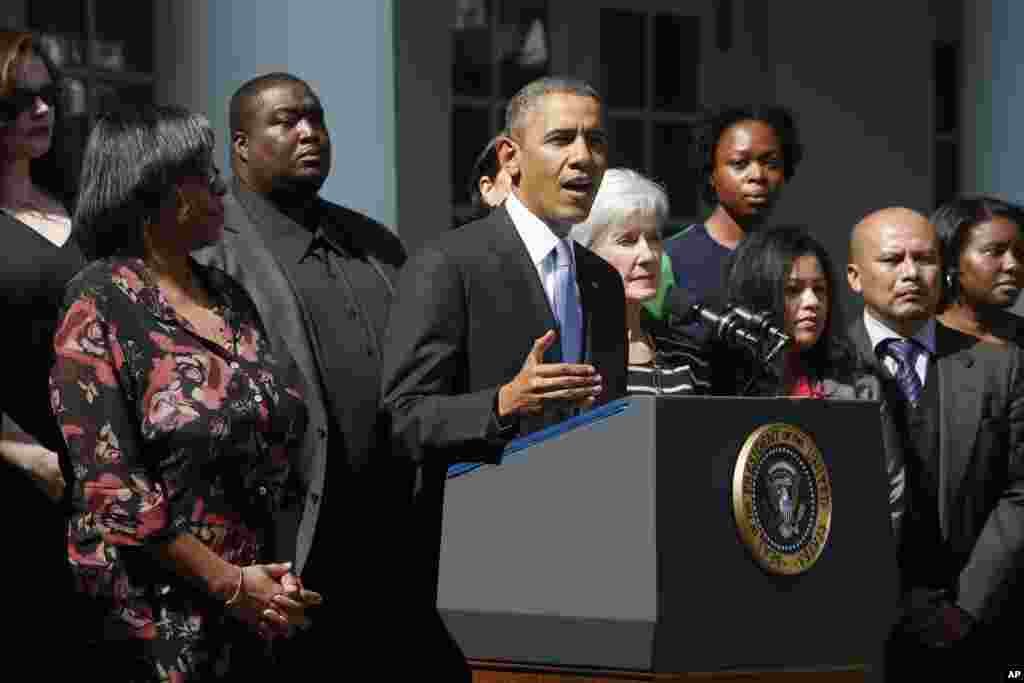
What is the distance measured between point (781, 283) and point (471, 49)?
3891 mm

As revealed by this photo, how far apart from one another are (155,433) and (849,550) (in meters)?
1.15

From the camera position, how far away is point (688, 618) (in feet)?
9.80

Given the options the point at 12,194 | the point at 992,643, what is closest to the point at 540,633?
the point at 12,194

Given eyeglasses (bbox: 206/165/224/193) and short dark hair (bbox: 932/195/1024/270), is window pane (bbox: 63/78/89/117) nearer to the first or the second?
short dark hair (bbox: 932/195/1024/270)

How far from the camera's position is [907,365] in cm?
495

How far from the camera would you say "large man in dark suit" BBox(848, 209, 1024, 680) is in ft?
15.7

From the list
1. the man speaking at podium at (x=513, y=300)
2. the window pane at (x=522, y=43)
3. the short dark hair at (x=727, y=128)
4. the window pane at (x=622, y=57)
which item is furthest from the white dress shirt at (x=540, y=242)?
the window pane at (x=622, y=57)

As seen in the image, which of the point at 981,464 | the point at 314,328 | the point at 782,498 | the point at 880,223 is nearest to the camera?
the point at 782,498

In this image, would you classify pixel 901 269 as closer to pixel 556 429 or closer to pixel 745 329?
pixel 745 329

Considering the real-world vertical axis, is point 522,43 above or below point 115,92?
above

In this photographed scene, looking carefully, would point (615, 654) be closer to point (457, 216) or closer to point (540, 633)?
point (540, 633)

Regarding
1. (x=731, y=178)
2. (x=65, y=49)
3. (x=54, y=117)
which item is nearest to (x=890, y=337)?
(x=731, y=178)

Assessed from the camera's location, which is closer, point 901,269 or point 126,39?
point 901,269

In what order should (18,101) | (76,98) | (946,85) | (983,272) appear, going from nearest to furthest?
(18,101), (983,272), (76,98), (946,85)
